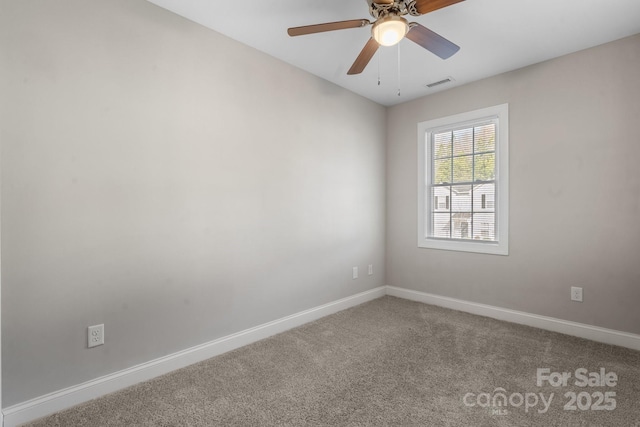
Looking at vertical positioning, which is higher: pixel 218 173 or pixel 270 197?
pixel 218 173

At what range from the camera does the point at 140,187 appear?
7.05 feet

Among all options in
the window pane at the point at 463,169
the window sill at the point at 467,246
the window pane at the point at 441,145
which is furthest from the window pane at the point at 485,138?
the window sill at the point at 467,246

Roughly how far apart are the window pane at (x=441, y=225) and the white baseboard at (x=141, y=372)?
169 cm

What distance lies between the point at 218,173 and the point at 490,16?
7.70 ft

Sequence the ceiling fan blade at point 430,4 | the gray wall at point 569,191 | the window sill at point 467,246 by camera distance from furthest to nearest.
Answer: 1. the window sill at point 467,246
2. the gray wall at point 569,191
3. the ceiling fan blade at point 430,4

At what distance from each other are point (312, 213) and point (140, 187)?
165 centimetres

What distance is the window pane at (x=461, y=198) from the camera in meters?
3.66

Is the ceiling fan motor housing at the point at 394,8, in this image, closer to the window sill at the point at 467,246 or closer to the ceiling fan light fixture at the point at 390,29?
the ceiling fan light fixture at the point at 390,29

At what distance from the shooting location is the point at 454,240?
147 inches

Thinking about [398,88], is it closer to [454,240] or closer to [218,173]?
[454,240]

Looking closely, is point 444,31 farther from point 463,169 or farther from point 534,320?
point 534,320

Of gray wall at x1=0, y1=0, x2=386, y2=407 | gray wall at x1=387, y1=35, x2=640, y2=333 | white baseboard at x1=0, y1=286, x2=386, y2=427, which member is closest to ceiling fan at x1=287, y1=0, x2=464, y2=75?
gray wall at x1=0, y1=0, x2=386, y2=407

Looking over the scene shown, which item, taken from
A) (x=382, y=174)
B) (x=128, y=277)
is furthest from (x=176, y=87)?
(x=382, y=174)

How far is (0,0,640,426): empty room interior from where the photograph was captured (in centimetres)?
180
